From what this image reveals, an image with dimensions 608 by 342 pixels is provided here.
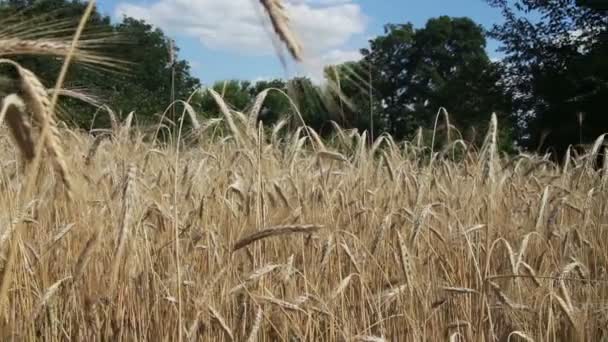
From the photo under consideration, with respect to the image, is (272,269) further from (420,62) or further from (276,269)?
(420,62)

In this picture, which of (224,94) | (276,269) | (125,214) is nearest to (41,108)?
(125,214)

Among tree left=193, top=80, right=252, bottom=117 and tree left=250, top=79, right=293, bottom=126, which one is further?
tree left=250, top=79, right=293, bottom=126

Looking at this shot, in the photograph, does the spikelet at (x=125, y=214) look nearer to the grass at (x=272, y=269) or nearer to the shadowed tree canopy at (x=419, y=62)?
→ the grass at (x=272, y=269)

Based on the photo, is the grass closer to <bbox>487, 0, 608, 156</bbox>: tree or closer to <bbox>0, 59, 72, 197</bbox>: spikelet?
<bbox>0, 59, 72, 197</bbox>: spikelet

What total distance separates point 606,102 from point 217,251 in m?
11.6

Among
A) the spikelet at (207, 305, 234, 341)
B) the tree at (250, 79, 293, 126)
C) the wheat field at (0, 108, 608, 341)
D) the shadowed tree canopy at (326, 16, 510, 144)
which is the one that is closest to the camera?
the spikelet at (207, 305, 234, 341)

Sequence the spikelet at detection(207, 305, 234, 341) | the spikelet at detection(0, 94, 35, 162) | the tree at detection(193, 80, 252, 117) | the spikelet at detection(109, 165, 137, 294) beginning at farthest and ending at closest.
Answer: the tree at detection(193, 80, 252, 117), the spikelet at detection(207, 305, 234, 341), the spikelet at detection(109, 165, 137, 294), the spikelet at detection(0, 94, 35, 162)

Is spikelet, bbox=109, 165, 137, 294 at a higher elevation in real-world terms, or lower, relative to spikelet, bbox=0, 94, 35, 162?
lower

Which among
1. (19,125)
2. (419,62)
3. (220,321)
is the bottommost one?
(220,321)

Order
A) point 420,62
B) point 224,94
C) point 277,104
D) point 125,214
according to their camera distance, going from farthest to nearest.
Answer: point 420,62 < point 277,104 < point 224,94 < point 125,214

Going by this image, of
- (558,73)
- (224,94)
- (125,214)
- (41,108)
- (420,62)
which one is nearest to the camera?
(41,108)

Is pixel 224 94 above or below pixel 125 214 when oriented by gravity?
above

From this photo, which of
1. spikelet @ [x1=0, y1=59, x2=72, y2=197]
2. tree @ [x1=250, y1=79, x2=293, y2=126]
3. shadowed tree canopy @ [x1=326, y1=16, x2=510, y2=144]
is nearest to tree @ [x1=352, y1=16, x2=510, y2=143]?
shadowed tree canopy @ [x1=326, y1=16, x2=510, y2=144]

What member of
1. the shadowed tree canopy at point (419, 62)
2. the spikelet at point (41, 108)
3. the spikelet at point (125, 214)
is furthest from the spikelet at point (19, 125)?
the shadowed tree canopy at point (419, 62)
